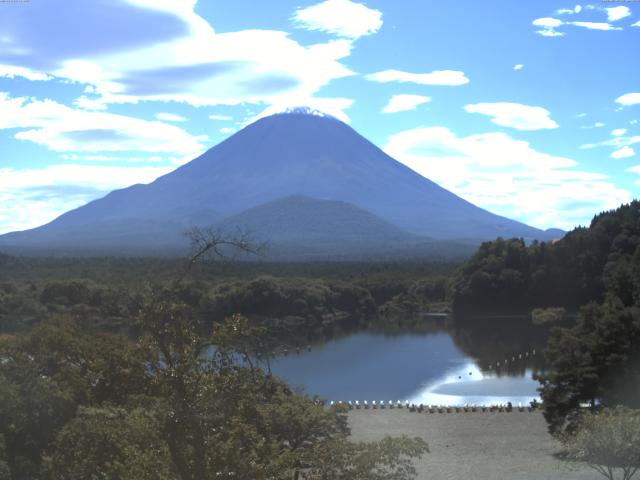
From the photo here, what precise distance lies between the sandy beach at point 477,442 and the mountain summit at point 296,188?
138691 millimetres

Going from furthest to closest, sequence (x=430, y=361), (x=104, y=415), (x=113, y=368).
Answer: (x=430, y=361)
(x=113, y=368)
(x=104, y=415)

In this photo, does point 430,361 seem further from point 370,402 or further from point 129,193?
point 129,193

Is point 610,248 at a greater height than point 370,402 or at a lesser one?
greater

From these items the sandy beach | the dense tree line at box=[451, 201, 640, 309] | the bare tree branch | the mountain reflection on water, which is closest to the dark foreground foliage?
the bare tree branch

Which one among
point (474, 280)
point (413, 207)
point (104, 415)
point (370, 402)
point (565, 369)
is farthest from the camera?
point (413, 207)

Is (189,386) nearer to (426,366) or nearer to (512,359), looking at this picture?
(426,366)

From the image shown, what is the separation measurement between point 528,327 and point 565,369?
99.1 ft

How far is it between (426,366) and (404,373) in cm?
200

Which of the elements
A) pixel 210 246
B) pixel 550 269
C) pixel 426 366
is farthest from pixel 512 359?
pixel 210 246

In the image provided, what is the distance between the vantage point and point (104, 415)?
7.13 m

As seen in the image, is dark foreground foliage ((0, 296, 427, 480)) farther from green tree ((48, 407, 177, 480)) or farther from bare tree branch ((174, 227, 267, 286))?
bare tree branch ((174, 227, 267, 286))

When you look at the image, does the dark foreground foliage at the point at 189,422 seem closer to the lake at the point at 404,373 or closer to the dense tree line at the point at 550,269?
the lake at the point at 404,373

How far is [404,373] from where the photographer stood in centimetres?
3212

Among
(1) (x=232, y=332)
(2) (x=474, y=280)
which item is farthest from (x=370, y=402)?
(2) (x=474, y=280)
